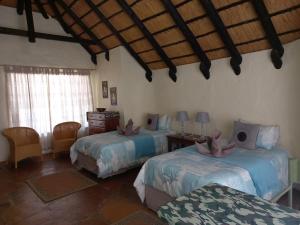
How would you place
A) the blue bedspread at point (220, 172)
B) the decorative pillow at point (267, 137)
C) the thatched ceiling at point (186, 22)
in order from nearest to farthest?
the blue bedspread at point (220, 172)
the thatched ceiling at point (186, 22)
the decorative pillow at point (267, 137)

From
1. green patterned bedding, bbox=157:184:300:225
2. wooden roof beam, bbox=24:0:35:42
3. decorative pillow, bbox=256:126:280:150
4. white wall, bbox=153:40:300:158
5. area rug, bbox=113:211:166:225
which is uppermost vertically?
wooden roof beam, bbox=24:0:35:42

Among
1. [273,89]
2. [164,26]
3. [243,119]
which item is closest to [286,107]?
[273,89]

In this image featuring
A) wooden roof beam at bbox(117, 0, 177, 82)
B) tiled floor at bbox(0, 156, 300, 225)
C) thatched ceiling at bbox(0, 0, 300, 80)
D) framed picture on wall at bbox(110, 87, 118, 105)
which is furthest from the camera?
framed picture on wall at bbox(110, 87, 118, 105)

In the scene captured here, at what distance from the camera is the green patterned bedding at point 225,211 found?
1.29 meters

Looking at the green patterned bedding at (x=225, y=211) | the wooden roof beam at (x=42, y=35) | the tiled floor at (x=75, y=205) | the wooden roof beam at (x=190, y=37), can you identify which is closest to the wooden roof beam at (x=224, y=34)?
the wooden roof beam at (x=190, y=37)

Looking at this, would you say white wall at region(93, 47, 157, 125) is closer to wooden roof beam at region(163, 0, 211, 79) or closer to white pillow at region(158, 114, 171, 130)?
white pillow at region(158, 114, 171, 130)

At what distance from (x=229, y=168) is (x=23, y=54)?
5119mm

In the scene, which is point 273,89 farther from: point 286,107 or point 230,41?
point 230,41

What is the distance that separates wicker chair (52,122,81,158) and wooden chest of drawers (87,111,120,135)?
46 centimetres

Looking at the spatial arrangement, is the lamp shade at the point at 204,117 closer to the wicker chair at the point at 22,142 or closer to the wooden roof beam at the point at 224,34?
the wooden roof beam at the point at 224,34

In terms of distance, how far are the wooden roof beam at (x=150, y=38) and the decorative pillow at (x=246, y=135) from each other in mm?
2099

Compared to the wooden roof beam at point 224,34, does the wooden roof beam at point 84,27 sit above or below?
above

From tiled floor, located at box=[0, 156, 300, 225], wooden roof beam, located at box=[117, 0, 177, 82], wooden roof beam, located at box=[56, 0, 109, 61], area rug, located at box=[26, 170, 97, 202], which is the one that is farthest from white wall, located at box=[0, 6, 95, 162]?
wooden roof beam, located at box=[117, 0, 177, 82]

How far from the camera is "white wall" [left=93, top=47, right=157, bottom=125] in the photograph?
18.7ft
